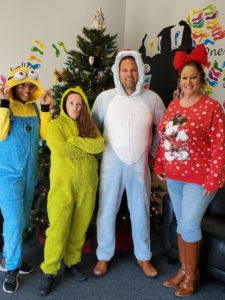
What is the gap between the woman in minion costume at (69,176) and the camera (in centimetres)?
205

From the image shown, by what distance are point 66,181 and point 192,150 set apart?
0.79 m

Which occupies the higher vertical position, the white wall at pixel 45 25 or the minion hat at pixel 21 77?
the white wall at pixel 45 25

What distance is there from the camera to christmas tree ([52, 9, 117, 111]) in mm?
2682

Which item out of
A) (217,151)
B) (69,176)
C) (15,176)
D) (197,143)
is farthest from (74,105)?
(217,151)

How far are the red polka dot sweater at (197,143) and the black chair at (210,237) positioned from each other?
49 cm

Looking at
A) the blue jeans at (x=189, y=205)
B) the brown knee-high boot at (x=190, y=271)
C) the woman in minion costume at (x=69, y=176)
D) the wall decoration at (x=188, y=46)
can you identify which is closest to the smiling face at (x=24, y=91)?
the woman in minion costume at (x=69, y=176)

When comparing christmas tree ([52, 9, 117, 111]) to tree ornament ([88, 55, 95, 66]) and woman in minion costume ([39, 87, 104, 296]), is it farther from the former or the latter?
woman in minion costume ([39, 87, 104, 296])

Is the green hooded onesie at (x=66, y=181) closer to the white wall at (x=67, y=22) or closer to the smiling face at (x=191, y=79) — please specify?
the smiling face at (x=191, y=79)

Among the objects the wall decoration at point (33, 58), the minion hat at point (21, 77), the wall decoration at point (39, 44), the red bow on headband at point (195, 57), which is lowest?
the minion hat at point (21, 77)

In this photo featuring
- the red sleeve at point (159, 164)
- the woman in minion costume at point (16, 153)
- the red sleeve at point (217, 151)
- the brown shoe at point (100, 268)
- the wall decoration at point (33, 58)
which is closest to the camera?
the red sleeve at point (217, 151)

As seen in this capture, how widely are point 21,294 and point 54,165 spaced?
856 millimetres

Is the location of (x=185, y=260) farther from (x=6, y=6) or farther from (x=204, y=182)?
(x=6, y=6)

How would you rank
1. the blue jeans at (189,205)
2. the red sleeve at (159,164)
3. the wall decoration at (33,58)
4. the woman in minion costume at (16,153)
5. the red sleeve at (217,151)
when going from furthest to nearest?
the wall decoration at (33,58), the red sleeve at (159,164), the woman in minion costume at (16,153), the blue jeans at (189,205), the red sleeve at (217,151)

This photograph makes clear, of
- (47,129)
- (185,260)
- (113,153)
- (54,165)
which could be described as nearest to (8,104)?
(47,129)
